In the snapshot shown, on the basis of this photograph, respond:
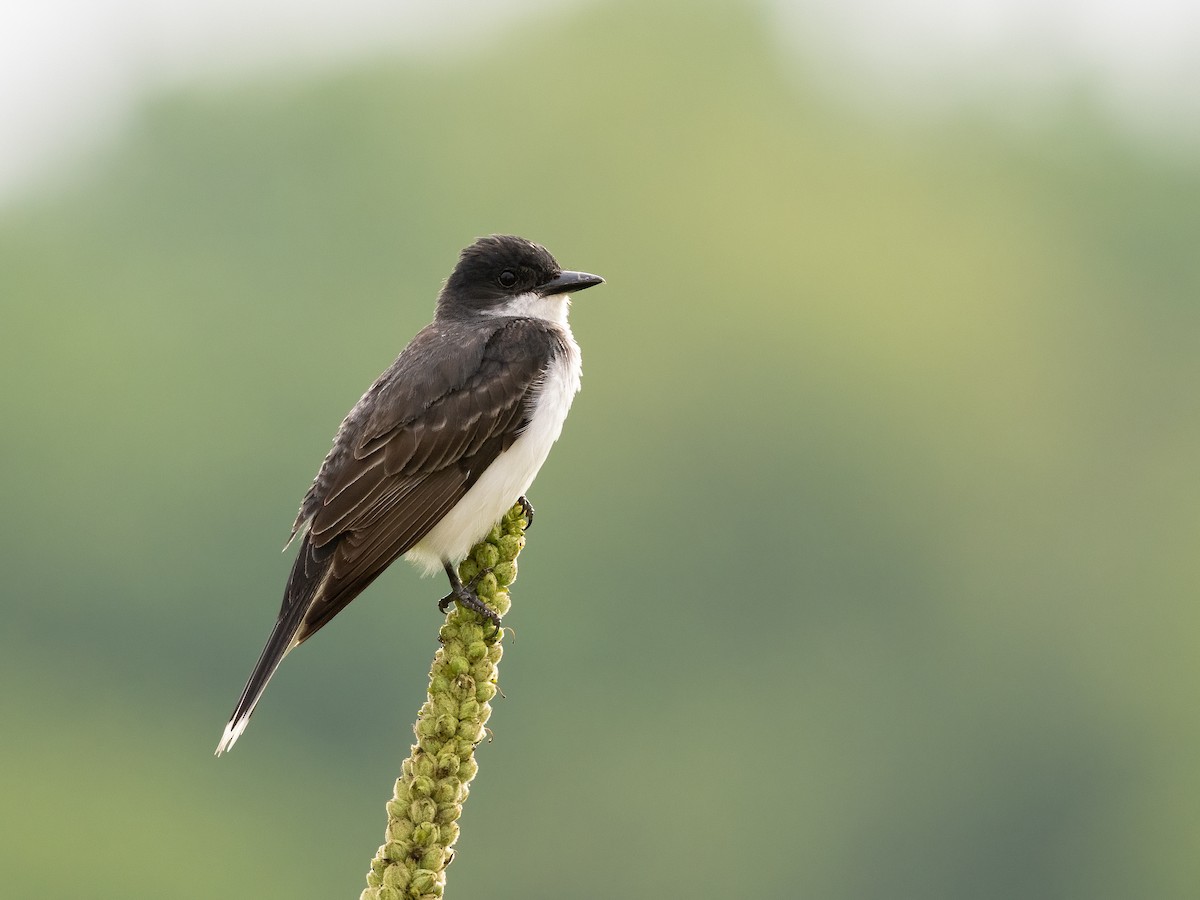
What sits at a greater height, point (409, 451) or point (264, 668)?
point (409, 451)

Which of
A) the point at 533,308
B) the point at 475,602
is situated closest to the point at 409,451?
the point at 533,308

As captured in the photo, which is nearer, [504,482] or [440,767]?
[440,767]

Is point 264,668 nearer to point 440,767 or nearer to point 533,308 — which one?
point 440,767

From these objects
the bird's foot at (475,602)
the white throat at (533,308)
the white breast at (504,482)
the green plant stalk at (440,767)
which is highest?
the white throat at (533,308)

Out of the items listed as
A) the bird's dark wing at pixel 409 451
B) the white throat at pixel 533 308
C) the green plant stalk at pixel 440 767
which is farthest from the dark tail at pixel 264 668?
the white throat at pixel 533 308

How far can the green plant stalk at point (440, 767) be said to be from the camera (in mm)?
4070

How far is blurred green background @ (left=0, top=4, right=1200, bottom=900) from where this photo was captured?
2509 inches

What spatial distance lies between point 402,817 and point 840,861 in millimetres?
63719

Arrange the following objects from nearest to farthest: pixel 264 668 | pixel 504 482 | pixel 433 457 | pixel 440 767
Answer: pixel 440 767
pixel 264 668
pixel 504 482
pixel 433 457

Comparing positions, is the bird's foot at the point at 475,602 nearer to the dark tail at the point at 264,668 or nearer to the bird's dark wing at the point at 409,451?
the dark tail at the point at 264,668

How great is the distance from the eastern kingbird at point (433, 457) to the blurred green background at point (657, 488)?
1665 inches

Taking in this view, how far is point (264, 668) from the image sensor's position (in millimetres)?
6145

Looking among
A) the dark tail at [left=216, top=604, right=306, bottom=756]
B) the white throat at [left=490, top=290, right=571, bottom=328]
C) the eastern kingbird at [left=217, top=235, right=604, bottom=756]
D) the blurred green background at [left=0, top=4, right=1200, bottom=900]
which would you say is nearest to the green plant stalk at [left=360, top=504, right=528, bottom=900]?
the dark tail at [left=216, top=604, right=306, bottom=756]

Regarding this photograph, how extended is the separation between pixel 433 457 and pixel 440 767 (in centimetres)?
330
